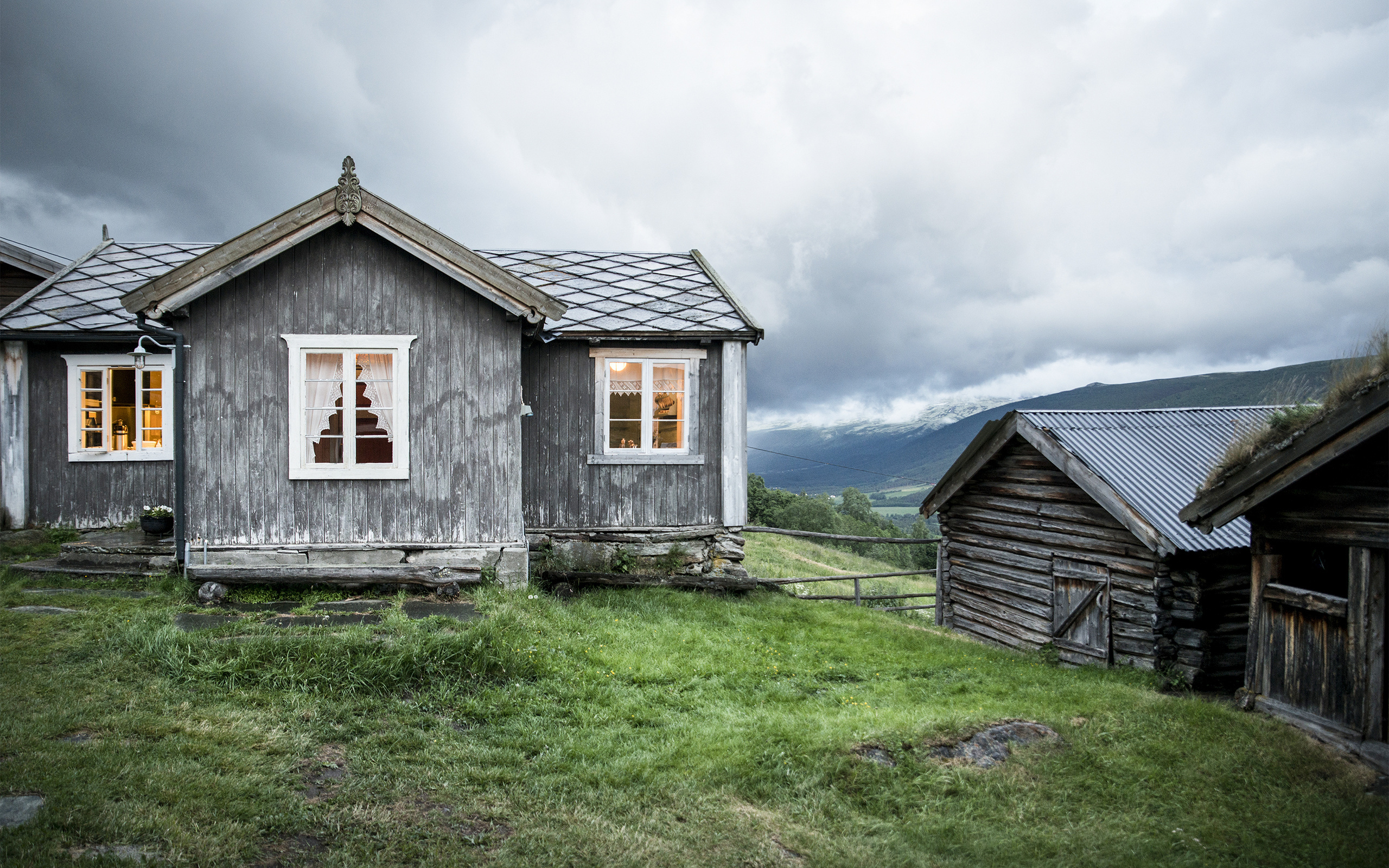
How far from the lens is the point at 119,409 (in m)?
13.6

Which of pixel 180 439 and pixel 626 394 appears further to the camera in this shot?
pixel 626 394

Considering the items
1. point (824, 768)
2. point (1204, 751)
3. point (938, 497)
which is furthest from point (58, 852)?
point (938, 497)

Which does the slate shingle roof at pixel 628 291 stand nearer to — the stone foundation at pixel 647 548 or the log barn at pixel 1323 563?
the stone foundation at pixel 647 548

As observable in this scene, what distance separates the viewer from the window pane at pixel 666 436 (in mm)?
13297

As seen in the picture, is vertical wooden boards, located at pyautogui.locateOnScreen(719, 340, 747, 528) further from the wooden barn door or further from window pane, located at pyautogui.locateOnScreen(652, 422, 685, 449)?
the wooden barn door

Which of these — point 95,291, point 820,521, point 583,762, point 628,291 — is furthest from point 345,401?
point 820,521

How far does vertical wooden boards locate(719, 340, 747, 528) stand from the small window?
69 centimetres

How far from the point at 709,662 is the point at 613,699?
182 centimetres

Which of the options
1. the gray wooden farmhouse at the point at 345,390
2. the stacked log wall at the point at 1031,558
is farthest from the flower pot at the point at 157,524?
the stacked log wall at the point at 1031,558

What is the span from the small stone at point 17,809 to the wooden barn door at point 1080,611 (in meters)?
11.7

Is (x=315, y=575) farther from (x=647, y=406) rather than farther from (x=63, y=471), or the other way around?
(x=63, y=471)

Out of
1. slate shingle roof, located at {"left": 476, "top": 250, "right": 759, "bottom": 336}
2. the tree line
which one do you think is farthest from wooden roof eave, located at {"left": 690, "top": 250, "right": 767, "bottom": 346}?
the tree line

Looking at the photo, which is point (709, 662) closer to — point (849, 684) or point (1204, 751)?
point (849, 684)

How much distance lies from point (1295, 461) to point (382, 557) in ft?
35.0
